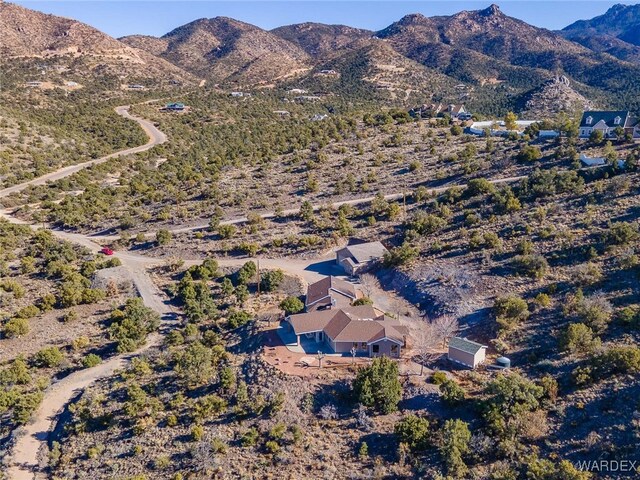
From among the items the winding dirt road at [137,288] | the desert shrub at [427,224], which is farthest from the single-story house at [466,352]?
the desert shrub at [427,224]

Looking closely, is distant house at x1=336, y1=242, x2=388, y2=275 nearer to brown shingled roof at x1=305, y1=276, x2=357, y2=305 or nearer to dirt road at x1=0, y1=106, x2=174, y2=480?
brown shingled roof at x1=305, y1=276, x2=357, y2=305

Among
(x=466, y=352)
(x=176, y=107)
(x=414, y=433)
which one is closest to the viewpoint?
(x=414, y=433)

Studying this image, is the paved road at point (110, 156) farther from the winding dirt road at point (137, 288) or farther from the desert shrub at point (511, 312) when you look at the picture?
the desert shrub at point (511, 312)

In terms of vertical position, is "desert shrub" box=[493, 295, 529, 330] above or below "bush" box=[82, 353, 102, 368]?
above

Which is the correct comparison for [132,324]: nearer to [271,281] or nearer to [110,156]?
[271,281]

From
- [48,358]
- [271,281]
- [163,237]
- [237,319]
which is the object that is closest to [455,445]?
[237,319]

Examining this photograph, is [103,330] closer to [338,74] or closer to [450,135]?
[450,135]

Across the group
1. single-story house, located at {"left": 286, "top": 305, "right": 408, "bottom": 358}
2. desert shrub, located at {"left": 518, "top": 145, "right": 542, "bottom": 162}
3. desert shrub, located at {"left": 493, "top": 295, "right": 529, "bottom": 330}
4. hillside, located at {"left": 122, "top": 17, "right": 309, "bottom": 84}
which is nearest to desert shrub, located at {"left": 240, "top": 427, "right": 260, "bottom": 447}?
single-story house, located at {"left": 286, "top": 305, "right": 408, "bottom": 358}
